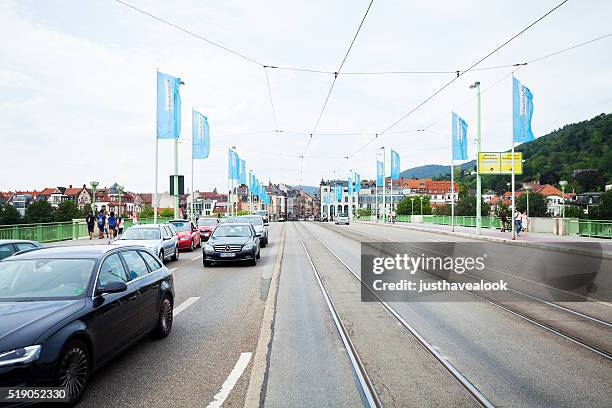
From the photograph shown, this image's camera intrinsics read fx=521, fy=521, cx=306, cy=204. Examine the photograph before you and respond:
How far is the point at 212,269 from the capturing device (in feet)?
54.7

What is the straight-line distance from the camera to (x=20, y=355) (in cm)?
419

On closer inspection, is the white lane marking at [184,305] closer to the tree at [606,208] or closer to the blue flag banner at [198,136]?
the blue flag banner at [198,136]

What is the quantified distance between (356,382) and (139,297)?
9.50ft

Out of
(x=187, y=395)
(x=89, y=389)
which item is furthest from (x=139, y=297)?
(x=187, y=395)

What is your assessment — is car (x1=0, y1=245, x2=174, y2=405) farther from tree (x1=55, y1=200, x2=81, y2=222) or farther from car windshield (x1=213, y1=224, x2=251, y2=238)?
tree (x1=55, y1=200, x2=81, y2=222)

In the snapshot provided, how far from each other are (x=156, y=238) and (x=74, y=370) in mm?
14291

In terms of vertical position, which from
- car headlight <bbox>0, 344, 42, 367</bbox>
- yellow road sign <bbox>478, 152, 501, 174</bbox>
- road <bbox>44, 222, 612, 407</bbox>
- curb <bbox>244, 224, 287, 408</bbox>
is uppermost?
yellow road sign <bbox>478, 152, 501, 174</bbox>

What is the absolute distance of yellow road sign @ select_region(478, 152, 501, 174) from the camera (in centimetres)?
3550

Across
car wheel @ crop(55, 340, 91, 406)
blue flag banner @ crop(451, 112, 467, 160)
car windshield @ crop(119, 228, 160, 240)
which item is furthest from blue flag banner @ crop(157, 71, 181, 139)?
car wheel @ crop(55, 340, 91, 406)

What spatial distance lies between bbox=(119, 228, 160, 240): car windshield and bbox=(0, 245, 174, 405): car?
11405mm

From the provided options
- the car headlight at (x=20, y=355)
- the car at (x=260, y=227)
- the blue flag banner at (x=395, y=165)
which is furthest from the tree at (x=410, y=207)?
the car headlight at (x=20, y=355)

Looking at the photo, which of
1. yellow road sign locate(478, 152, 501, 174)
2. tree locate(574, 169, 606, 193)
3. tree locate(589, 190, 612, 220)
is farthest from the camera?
tree locate(574, 169, 606, 193)

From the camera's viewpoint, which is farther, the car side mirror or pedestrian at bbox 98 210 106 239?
pedestrian at bbox 98 210 106 239

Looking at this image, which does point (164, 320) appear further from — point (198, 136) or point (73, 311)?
point (198, 136)
